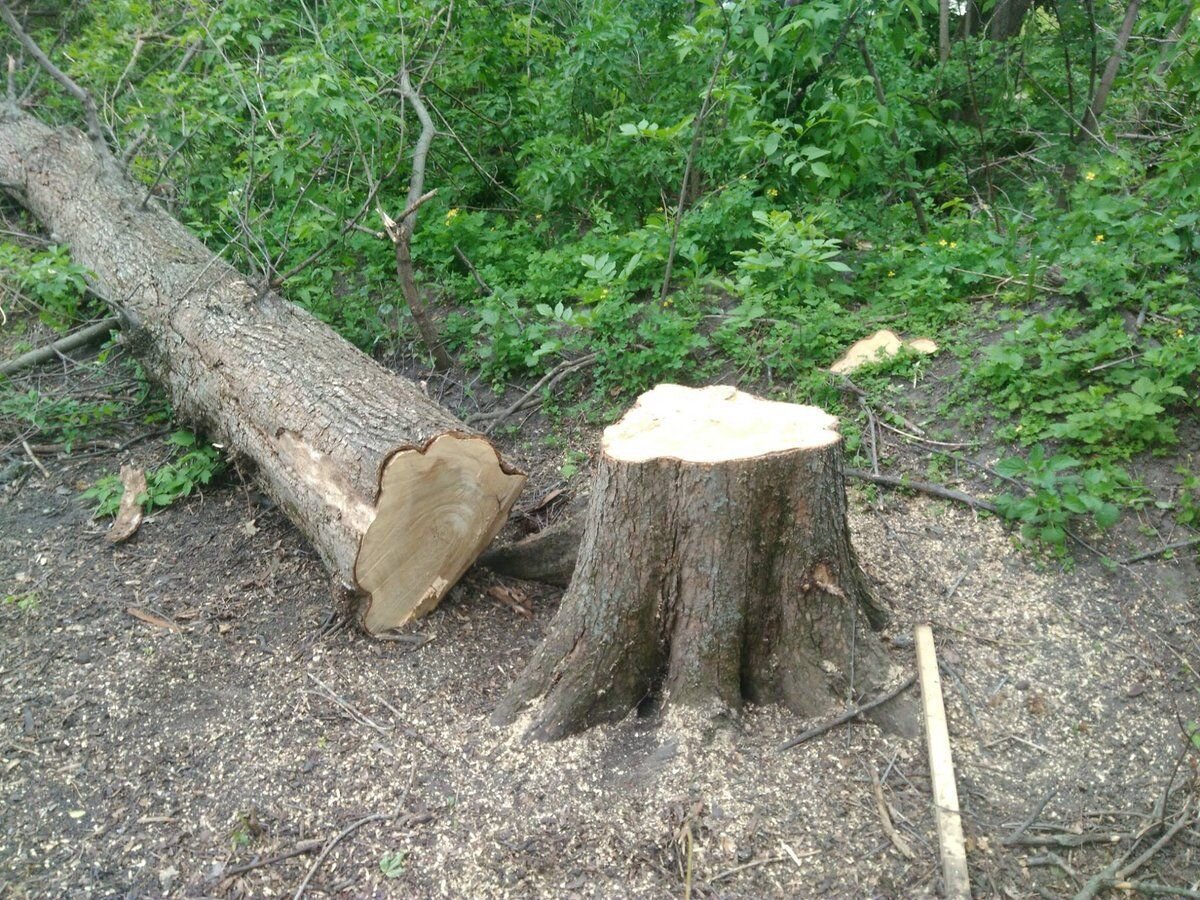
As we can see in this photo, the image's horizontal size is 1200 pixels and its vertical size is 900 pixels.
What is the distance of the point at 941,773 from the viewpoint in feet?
7.41

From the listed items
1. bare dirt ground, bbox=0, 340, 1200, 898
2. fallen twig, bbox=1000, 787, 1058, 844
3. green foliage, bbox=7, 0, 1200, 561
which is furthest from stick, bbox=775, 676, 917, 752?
green foliage, bbox=7, 0, 1200, 561

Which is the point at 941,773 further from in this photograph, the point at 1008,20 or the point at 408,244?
the point at 1008,20

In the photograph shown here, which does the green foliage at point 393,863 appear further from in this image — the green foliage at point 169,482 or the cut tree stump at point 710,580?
the green foliage at point 169,482

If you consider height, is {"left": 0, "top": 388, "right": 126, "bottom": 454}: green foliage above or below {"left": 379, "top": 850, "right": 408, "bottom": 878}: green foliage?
above

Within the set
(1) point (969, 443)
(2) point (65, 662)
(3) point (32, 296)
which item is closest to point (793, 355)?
(1) point (969, 443)

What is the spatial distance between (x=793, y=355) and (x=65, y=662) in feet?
10.1

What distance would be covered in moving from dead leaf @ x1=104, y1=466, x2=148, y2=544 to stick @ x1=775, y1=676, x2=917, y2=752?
2843 millimetres

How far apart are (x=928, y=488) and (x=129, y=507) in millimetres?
3336

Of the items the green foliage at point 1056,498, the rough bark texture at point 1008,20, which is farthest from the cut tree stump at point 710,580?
the rough bark texture at point 1008,20

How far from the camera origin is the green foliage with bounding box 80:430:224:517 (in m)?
3.79

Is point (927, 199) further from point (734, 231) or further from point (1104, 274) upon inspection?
point (1104, 274)

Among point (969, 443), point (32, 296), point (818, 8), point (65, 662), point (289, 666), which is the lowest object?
point (969, 443)

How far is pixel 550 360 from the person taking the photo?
4.39 metres

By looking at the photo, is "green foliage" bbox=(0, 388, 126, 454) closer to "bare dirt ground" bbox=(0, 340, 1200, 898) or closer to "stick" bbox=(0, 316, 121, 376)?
"stick" bbox=(0, 316, 121, 376)
